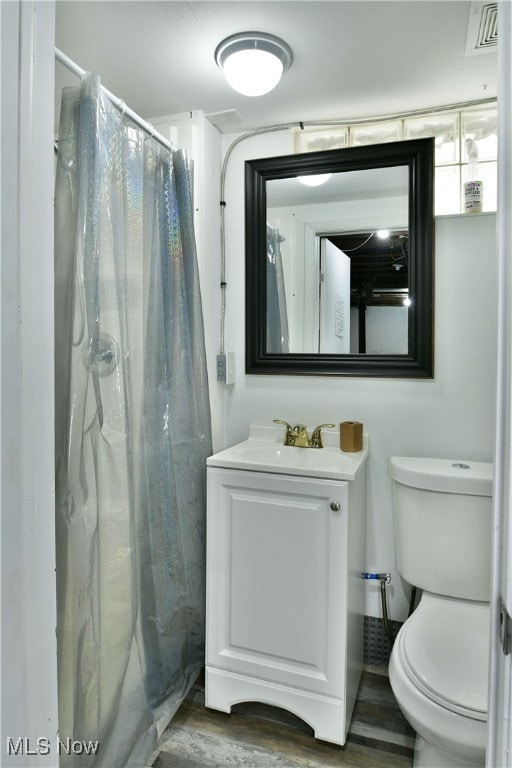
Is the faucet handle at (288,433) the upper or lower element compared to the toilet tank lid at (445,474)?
upper

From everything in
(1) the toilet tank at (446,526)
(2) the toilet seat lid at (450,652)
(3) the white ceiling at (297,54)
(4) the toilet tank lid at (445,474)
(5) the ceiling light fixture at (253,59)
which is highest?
(3) the white ceiling at (297,54)

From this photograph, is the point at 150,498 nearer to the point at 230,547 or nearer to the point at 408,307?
the point at 230,547

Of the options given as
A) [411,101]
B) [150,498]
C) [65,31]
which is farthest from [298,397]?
[65,31]

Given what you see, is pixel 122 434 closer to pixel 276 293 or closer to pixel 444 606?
pixel 276 293

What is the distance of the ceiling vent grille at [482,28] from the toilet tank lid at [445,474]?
1.35m

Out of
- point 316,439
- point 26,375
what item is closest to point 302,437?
point 316,439

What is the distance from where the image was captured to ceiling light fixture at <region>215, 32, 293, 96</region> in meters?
1.38

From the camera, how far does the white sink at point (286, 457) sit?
1.52m

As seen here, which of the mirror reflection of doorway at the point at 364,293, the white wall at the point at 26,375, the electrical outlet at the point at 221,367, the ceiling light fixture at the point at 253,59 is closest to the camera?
the white wall at the point at 26,375

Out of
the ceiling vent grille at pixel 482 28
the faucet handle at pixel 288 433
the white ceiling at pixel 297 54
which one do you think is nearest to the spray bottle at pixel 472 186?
the white ceiling at pixel 297 54

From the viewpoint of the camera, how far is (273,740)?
1.51 metres

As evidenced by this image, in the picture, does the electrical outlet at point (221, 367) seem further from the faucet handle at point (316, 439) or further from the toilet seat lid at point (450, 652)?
the toilet seat lid at point (450, 652)

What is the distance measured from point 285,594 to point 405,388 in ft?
2.95
